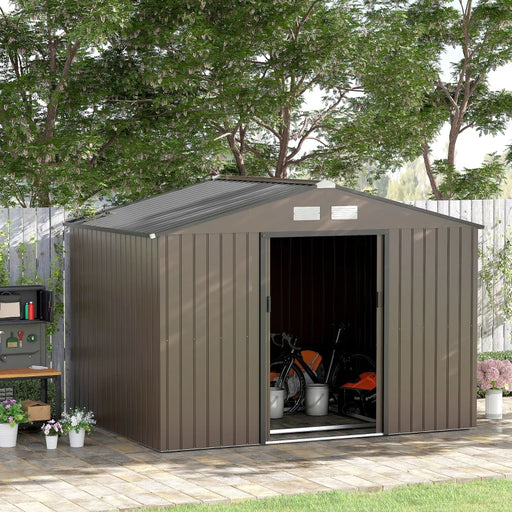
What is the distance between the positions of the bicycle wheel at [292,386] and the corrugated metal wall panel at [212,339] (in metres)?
1.63

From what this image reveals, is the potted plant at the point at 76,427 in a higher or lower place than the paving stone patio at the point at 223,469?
higher

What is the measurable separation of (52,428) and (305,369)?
2.77 meters

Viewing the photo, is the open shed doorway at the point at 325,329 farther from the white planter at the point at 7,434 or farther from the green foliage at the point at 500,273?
the white planter at the point at 7,434

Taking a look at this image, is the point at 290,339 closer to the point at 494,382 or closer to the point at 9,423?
the point at 494,382

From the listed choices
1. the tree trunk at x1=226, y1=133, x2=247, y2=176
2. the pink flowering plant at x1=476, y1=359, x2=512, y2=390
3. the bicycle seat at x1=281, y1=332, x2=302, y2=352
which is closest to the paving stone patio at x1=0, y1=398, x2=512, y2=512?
the pink flowering plant at x1=476, y1=359, x2=512, y2=390

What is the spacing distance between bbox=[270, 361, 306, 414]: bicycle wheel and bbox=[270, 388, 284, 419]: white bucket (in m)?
0.34

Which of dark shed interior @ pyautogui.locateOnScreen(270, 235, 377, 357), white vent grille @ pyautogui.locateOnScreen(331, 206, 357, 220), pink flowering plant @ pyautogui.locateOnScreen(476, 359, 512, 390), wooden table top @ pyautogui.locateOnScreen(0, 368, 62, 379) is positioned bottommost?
pink flowering plant @ pyautogui.locateOnScreen(476, 359, 512, 390)

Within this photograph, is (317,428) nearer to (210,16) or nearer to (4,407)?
(4,407)

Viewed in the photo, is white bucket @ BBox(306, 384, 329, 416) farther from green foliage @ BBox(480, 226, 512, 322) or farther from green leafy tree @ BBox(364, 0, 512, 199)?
green leafy tree @ BBox(364, 0, 512, 199)

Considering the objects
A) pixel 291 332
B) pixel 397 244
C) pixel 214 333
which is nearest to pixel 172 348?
pixel 214 333

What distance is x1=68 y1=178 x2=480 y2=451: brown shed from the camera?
8.72m

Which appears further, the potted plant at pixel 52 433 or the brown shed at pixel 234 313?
the potted plant at pixel 52 433

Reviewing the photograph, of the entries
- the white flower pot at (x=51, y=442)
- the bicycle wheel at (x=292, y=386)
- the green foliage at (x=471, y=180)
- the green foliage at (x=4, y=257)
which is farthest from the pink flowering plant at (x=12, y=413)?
the green foliage at (x=471, y=180)

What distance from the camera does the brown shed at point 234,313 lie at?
872 cm
